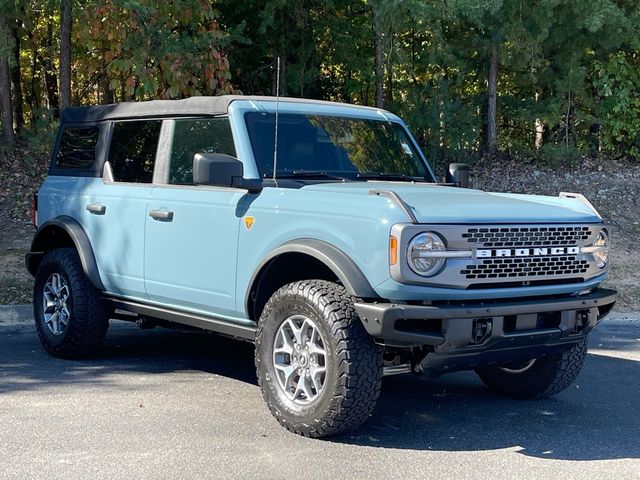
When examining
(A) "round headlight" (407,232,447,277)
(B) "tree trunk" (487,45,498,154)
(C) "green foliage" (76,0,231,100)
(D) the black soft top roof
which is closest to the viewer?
(A) "round headlight" (407,232,447,277)

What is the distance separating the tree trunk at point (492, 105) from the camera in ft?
53.9

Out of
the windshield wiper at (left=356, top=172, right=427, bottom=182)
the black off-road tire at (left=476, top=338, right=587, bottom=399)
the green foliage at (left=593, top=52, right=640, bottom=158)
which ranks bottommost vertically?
the black off-road tire at (left=476, top=338, right=587, bottom=399)

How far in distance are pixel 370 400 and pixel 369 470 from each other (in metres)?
0.48

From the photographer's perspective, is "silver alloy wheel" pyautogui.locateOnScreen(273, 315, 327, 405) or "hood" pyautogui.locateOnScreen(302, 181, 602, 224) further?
"silver alloy wheel" pyautogui.locateOnScreen(273, 315, 327, 405)

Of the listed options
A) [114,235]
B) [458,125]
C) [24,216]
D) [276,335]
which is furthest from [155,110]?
[458,125]

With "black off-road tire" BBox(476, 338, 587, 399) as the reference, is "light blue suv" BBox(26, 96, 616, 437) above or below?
above

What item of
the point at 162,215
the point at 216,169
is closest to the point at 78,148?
the point at 162,215

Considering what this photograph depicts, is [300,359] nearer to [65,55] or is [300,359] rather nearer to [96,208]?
[96,208]

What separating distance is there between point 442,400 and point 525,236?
5.34 feet

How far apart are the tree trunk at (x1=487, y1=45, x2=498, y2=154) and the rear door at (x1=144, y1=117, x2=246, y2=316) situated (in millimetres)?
10799

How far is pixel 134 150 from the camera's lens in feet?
23.0

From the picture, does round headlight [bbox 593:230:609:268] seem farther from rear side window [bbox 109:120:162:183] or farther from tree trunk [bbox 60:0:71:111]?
tree trunk [bbox 60:0:71:111]

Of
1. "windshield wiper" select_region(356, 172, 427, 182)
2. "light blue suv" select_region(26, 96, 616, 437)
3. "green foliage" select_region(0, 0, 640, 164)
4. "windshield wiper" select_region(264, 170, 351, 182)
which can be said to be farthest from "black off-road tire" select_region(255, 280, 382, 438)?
"green foliage" select_region(0, 0, 640, 164)

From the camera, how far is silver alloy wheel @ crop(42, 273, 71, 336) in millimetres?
7348
